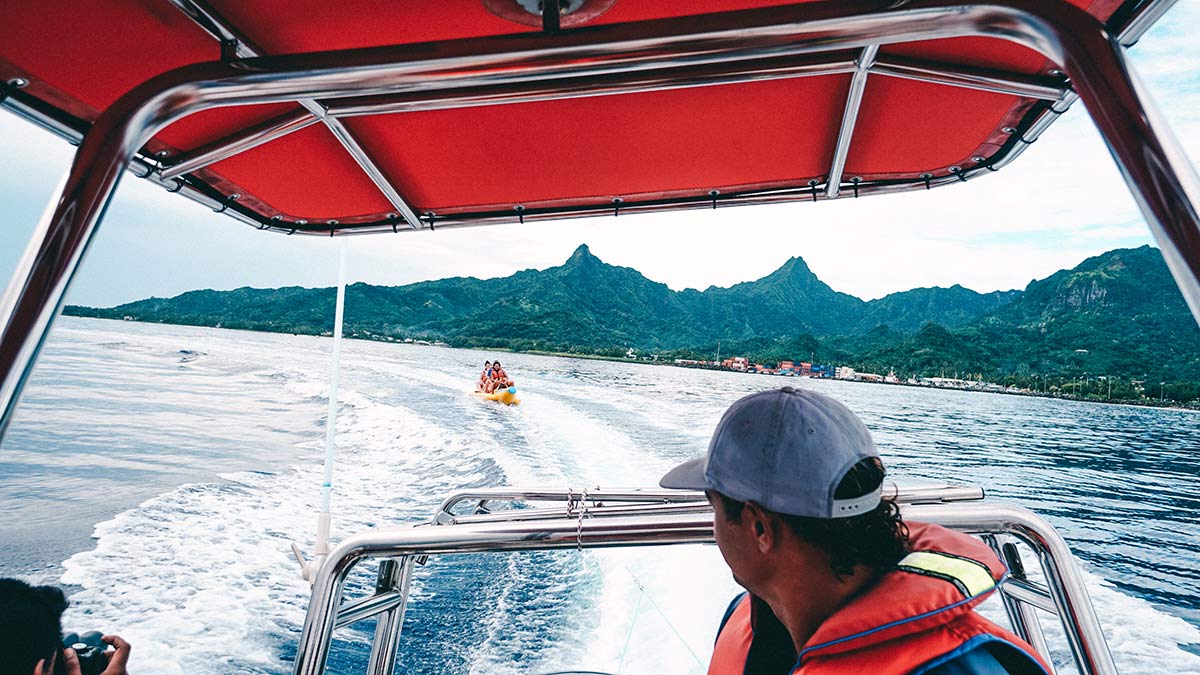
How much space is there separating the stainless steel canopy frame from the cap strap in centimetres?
49

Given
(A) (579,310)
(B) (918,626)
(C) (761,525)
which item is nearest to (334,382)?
(C) (761,525)

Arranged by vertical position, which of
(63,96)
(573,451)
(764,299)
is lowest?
(573,451)

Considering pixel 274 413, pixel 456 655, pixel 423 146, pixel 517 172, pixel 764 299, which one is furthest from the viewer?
pixel 764 299

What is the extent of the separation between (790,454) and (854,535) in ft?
0.45

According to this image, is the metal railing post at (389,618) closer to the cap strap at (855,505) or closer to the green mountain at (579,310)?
the cap strap at (855,505)

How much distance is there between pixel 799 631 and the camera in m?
0.98

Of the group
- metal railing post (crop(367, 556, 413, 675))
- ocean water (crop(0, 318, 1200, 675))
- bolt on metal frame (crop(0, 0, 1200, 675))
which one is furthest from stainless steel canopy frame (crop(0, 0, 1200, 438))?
metal railing post (crop(367, 556, 413, 675))

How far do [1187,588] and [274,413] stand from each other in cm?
1660

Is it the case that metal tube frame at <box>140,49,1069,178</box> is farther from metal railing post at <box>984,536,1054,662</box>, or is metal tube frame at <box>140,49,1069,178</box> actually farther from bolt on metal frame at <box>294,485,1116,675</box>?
metal railing post at <box>984,536,1054,662</box>

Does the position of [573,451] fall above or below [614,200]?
below

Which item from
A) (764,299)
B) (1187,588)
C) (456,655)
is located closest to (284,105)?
(456,655)

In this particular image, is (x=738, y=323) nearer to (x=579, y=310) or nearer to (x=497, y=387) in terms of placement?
(x=579, y=310)

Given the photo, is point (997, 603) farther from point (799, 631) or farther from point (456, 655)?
point (799, 631)

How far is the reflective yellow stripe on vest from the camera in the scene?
32.2 inches
